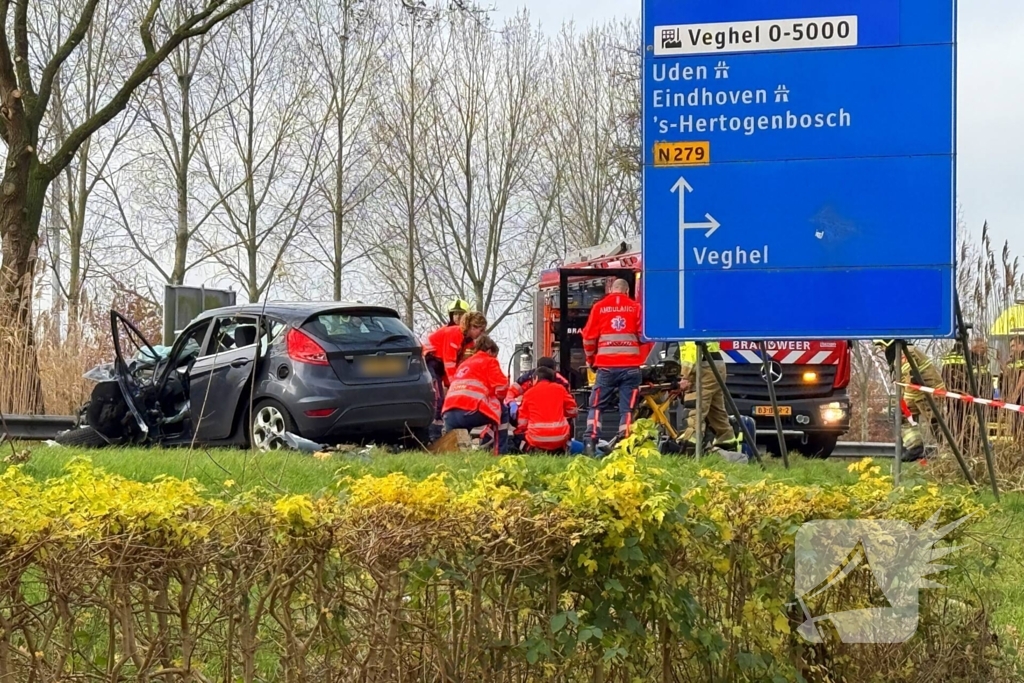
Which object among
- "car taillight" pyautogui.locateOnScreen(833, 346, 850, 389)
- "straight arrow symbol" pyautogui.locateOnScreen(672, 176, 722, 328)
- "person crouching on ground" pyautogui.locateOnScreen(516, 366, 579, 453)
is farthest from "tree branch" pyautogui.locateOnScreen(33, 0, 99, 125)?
"straight arrow symbol" pyautogui.locateOnScreen(672, 176, 722, 328)

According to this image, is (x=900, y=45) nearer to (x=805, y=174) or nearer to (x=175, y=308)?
(x=805, y=174)

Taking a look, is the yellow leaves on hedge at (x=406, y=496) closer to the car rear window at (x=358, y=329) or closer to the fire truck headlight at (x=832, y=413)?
the car rear window at (x=358, y=329)

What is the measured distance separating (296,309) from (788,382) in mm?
5865

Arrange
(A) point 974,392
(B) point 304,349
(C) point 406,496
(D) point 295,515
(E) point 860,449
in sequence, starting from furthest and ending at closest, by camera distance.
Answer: (E) point 860,449 → (B) point 304,349 → (A) point 974,392 → (C) point 406,496 → (D) point 295,515

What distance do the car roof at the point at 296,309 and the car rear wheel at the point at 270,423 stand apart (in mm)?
799

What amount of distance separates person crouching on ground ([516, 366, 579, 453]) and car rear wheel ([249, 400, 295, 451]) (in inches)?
85.2

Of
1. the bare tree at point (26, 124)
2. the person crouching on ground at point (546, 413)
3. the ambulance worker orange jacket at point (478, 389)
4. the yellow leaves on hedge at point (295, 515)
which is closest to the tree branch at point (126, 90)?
the bare tree at point (26, 124)

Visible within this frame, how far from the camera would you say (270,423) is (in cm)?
1057

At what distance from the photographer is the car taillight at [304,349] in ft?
34.1

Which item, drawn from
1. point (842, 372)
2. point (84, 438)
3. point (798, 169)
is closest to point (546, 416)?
point (84, 438)

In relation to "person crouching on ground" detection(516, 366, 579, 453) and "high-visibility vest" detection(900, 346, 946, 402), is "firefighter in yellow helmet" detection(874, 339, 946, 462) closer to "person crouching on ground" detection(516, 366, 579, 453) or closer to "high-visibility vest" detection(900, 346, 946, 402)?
"high-visibility vest" detection(900, 346, 946, 402)

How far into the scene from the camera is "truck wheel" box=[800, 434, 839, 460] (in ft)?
43.9

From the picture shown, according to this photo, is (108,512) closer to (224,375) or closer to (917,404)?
(224,375)

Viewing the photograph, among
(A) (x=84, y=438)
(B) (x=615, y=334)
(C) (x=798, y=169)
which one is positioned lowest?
(A) (x=84, y=438)
